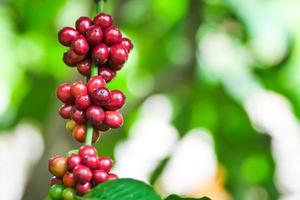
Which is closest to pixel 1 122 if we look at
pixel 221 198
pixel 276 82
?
pixel 221 198

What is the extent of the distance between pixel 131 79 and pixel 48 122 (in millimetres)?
488

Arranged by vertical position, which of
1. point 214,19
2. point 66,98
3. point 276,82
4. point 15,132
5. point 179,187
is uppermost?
point 66,98

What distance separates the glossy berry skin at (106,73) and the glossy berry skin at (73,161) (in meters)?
0.07

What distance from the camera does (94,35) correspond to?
56 centimetres

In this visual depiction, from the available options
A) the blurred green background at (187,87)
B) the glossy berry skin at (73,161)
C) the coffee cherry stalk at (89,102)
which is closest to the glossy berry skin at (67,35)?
the coffee cherry stalk at (89,102)

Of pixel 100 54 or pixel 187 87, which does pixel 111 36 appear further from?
pixel 187 87

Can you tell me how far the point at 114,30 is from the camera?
1.87ft

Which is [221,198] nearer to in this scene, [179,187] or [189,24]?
[179,187]

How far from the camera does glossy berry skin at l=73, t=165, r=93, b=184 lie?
20.5 inches

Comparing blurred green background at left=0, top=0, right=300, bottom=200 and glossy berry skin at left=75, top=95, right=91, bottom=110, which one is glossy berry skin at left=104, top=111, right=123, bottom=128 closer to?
glossy berry skin at left=75, top=95, right=91, bottom=110

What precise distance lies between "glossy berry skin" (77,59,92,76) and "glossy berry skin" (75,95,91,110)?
0.02 m

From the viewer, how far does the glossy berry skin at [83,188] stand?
1.73 feet

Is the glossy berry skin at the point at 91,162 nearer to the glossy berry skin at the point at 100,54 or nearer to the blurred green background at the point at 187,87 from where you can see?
the glossy berry skin at the point at 100,54

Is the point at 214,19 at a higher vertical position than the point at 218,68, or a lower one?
higher
